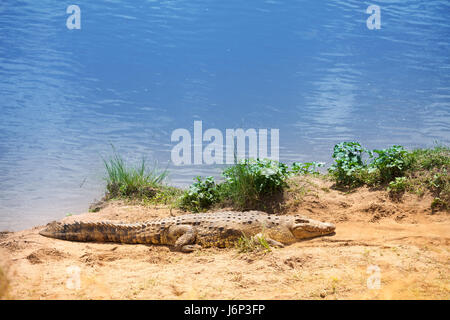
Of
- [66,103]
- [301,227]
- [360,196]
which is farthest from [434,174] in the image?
[66,103]

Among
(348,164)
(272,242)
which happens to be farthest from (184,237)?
(348,164)

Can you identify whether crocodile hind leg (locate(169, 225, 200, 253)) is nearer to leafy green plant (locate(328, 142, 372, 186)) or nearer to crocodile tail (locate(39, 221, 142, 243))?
crocodile tail (locate(39, 221, 142, 243))

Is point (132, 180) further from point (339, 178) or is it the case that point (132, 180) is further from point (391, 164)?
point (391, 164)

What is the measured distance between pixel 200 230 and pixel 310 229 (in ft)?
5.06

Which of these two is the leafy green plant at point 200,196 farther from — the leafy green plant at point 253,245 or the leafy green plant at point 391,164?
the leafy green plant at point 391,164

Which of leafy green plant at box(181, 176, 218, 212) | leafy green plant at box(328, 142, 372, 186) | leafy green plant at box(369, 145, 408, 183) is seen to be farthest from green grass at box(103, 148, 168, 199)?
leafy green plant at box(369, 145, 408, 183)

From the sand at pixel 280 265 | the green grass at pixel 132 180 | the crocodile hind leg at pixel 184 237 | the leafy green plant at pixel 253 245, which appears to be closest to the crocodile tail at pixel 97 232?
the sand at pixel 280 265

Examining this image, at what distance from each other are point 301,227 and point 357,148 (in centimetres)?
261

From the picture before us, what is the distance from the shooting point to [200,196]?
274 inches

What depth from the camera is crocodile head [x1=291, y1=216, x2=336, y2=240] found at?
534 centimetres

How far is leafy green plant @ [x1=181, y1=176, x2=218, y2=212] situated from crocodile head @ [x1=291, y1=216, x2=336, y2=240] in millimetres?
2027

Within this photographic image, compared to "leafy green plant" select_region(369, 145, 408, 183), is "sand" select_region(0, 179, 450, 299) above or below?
below

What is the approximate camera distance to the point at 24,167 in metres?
9.40
